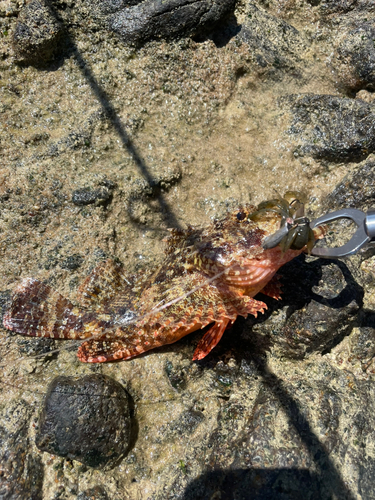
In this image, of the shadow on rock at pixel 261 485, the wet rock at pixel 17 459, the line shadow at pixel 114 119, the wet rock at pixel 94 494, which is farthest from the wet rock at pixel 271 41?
the wet rock at pixel 94 494

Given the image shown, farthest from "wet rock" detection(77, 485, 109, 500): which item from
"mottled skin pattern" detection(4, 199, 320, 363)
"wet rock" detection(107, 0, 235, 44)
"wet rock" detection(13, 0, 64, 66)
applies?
"wet rock" detection(107, 0, 235, 44)

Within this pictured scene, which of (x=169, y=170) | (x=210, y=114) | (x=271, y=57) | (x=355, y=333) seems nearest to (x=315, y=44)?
(x=271, y=57)

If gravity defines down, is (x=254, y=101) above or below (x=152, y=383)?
above

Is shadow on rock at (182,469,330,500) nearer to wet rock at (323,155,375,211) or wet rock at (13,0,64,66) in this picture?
wet rock at (323,155,375,211)

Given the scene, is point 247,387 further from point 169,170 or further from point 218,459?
point 169,170

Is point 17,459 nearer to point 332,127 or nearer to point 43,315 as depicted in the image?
point 43,315

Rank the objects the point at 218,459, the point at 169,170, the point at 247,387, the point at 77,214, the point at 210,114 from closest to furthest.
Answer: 1. the point at 218,459
2. the point at 247,387
3. the point at 77,214
4. the point at 169,170
5. the point at 210,114

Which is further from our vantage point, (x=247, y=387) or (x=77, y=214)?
(x=77, y=214)
